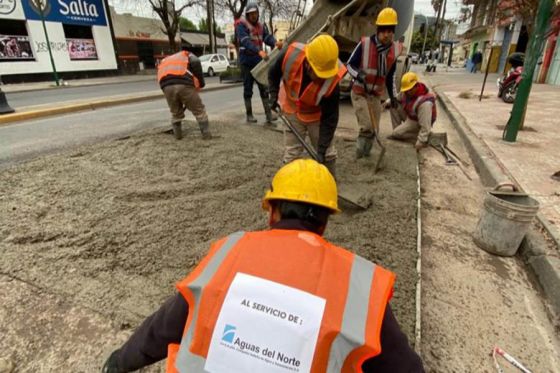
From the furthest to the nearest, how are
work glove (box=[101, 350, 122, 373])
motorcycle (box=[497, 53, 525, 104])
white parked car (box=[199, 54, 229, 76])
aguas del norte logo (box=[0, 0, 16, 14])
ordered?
1. white parked car (box=[199, 54, 229, 76])
2. aguas del norte logo (box=[0, 0, 16, 14])
3. motorcycle (box=[497, 53, 525, 104])
4. work glove (box=[101, 350, 122, 373])

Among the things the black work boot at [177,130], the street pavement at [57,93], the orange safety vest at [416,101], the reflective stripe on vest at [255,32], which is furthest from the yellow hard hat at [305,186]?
the street pavement at [57,93]

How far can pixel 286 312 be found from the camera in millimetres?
819

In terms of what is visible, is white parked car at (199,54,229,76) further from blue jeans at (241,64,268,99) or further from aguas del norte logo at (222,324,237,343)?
aguas del norte logo at (222,324,237,343)

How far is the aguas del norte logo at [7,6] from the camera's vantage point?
48.6 feet

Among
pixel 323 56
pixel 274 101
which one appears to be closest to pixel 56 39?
pixel 274 101

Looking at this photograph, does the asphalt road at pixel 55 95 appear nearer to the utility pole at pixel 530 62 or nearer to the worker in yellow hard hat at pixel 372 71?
the worker in yellow hard hat at pixel 372 71

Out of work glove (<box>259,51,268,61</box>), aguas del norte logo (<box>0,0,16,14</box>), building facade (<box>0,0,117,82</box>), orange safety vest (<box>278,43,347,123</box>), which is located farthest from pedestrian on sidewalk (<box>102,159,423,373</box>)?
aguas del norte logo (<box>0,0,16,14</box>)

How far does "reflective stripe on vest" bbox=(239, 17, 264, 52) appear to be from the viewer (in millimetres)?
5281

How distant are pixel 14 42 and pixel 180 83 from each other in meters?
16.5

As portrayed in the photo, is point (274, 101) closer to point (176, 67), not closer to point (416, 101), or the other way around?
point (176, 67)

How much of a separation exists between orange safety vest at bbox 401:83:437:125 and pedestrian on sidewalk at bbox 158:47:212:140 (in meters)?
2.87

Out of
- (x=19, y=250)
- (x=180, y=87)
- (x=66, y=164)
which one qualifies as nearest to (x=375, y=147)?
(x=180, y=87)

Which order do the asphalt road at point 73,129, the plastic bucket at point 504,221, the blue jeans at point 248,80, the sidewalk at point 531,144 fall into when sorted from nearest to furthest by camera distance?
the plastic bucket at point 504,221
the sidewalk at point 531,144
the asphalt road at point 73,129
the blue jeans at point 248,80

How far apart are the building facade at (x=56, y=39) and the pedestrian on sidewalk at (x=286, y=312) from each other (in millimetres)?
18173
